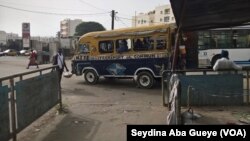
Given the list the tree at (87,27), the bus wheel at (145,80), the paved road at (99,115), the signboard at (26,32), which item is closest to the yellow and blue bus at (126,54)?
the bus wheel at (145,80)

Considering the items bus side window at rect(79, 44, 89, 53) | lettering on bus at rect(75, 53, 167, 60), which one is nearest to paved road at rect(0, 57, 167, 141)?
lettering on bus at rect(75, 53, 167, 60)

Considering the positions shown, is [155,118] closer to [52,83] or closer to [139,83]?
[52,83]

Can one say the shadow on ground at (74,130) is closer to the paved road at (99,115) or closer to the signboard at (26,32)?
the paved road at (99,115)

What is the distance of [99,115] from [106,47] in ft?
23.0

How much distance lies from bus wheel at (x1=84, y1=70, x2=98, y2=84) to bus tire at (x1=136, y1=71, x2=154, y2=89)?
233cm

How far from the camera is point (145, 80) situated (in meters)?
15.3

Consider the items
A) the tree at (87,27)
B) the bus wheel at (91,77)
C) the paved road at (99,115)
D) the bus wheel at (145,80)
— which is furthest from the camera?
the tree at (87,27)

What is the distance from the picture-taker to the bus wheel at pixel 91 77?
55.1 feet

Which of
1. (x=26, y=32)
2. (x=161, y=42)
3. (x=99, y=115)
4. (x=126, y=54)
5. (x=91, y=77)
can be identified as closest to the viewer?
(x=99, y=115)

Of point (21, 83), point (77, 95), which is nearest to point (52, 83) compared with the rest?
point (21, 83)

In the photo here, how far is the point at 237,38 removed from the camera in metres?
23.0

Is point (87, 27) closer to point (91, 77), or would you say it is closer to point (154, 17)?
point (154, 17)

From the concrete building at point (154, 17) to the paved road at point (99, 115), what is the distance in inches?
3522

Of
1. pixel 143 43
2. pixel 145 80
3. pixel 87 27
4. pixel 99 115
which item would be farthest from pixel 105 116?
pixel 87 27
